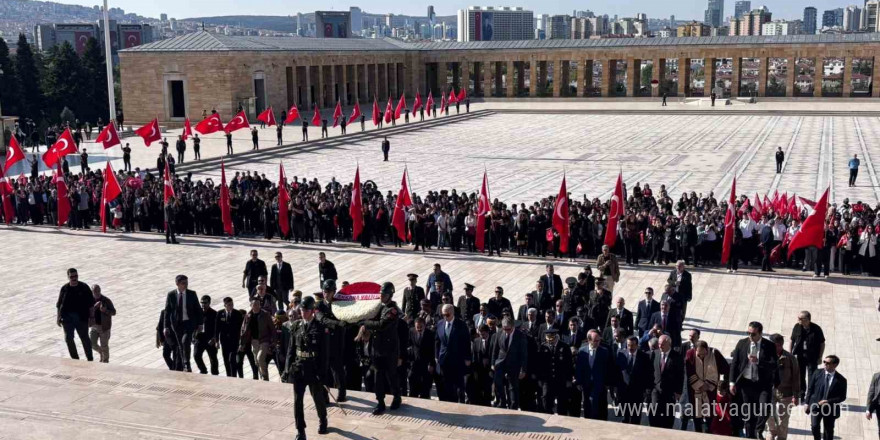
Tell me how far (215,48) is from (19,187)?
3048 centimetres

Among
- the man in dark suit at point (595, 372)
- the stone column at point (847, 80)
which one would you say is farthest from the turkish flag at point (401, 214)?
the stone column at point (847, 80)

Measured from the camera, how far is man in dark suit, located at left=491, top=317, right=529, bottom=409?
962 centimetres

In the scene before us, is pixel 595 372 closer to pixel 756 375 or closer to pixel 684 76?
pixel 756 375

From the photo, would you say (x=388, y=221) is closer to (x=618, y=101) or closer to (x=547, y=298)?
(x=547, y=298)

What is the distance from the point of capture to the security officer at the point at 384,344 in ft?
30.0

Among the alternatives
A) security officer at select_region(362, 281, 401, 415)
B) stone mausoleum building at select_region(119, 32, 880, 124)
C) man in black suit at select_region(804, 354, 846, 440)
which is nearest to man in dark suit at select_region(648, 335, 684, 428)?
man in black suit at select_region(804, 354, 846, 440)

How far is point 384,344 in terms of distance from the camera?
9.20 meters

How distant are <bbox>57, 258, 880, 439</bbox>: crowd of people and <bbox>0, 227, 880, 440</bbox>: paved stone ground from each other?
3.27 feet

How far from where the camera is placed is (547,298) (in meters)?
12.4

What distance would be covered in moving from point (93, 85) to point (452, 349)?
64.4 meters

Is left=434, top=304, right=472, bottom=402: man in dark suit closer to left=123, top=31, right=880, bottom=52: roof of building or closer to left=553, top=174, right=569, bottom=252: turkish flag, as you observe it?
left=553, top=174, right=569, bottom=252: turkish flag

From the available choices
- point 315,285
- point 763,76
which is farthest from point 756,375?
point 763,76

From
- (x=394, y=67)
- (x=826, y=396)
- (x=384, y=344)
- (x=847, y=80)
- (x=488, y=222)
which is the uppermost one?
(x=394, y=67)

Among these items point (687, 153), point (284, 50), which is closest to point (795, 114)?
point (687, 153)
